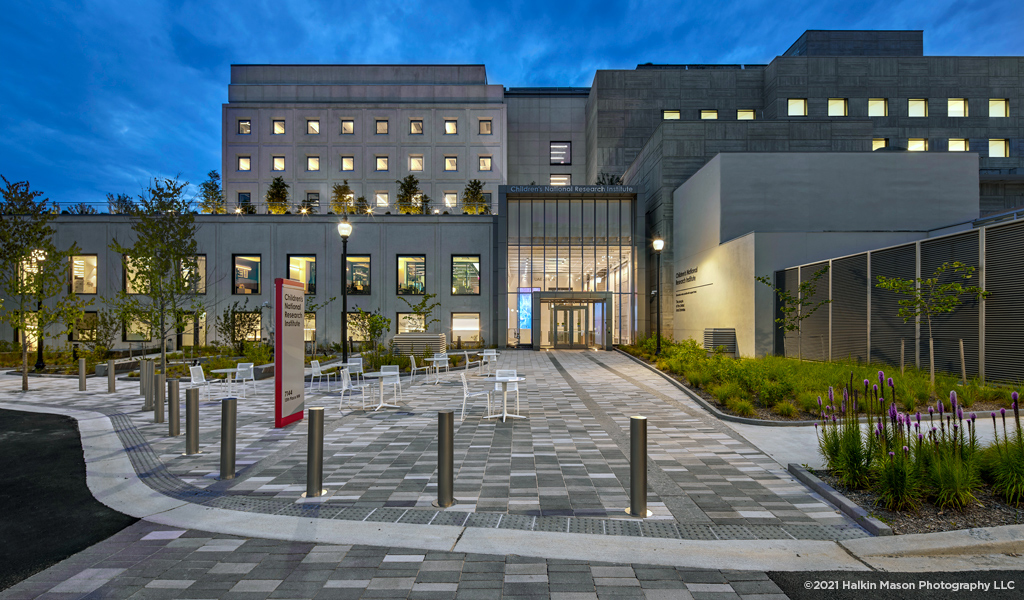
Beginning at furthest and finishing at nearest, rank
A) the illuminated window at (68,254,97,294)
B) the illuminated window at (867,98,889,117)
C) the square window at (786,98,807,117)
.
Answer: the square window at (786,98,807,117) → the illuminated window at (867,98,889,117) → the illuminated window at (68,254,97,294)

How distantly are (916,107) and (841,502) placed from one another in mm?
44700

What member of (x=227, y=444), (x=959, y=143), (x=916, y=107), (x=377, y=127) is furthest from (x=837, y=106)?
(x=227, y=444)

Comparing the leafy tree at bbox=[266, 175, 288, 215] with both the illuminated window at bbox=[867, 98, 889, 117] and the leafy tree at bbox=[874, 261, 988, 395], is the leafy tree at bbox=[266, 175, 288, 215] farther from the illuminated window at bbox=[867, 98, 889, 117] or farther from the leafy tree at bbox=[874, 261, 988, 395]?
the illuminated window at bbox=[867, 98, 889, 117]

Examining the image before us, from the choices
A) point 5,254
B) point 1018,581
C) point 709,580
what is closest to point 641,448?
point 709,580

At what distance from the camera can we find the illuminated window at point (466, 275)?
108 ft

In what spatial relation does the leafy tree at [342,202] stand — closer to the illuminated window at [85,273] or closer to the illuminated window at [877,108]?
the illuminated window at [85,273]

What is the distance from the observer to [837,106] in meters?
36.0

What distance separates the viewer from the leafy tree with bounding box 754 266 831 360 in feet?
59.3

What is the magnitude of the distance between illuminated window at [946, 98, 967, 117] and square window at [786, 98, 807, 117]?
→ 10.2m

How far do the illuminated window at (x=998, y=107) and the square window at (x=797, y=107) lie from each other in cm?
1308

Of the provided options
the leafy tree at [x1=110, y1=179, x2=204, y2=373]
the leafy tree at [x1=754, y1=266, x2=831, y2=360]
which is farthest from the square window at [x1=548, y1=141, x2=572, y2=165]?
the leafy tree at [x1=110, y1=179, x2=204, y2=373]

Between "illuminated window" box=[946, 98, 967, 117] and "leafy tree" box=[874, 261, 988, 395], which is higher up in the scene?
"illuminated window" box=[946, 98, 967, 117]

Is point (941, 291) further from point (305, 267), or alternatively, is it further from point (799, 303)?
point (305, 267)

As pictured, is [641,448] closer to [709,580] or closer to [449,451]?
[709,580]
